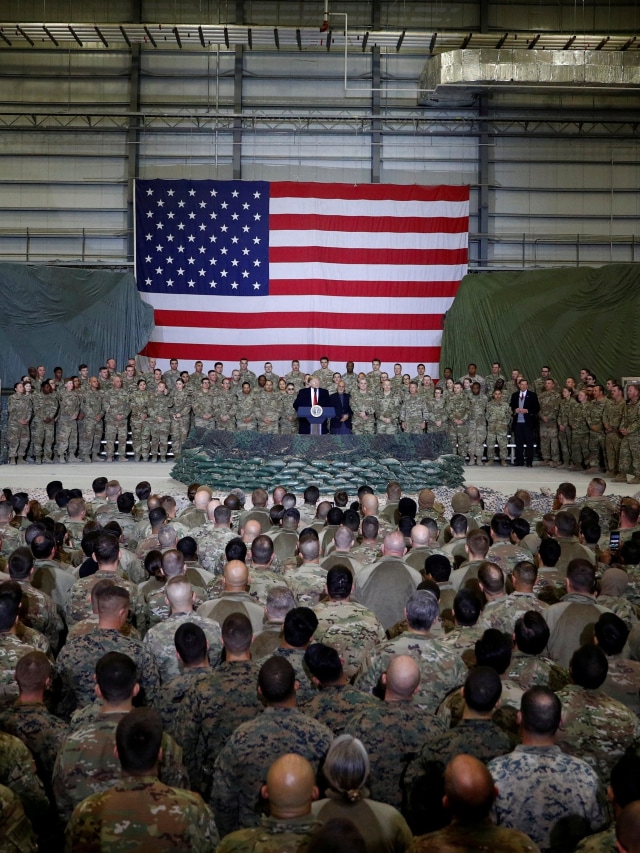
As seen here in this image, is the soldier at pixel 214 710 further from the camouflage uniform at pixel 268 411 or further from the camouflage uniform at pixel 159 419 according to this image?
the camouflage uniform at pixel 159 419

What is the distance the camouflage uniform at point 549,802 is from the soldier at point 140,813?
0.80 meters

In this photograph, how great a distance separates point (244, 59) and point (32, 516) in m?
14.3

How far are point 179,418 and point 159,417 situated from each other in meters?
0.29

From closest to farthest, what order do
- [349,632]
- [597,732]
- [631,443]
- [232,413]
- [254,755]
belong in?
[254,755] → [597,732] → [349,632] → [631,443] → [232,413]

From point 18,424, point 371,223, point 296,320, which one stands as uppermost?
point 371,223

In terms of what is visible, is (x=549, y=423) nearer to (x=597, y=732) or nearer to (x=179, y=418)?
(x=179, y=418)

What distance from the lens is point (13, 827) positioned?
2508 millimetres

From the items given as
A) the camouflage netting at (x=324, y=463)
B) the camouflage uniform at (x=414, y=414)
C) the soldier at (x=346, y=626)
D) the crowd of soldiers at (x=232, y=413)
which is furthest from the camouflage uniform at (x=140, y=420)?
the soldier at (x=346, y=626)

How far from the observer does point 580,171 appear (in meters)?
19.5

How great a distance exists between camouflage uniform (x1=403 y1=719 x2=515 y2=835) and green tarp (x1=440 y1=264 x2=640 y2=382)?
14718 millimetres

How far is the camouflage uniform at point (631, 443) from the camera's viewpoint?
12.5 meters

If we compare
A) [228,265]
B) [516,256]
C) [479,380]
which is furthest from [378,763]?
[516,256]

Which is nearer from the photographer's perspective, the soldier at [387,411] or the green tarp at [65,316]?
the soldier at [387,411]

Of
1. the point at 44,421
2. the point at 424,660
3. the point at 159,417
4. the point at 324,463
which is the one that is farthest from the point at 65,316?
the point at 424,660
